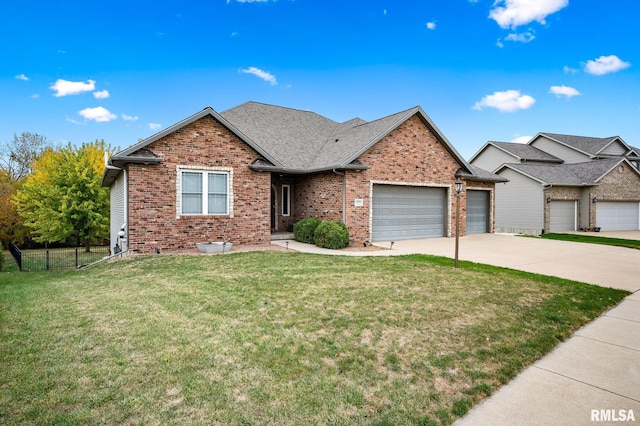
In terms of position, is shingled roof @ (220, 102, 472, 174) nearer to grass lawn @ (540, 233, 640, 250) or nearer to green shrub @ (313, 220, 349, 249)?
green shrub @ (313, 220, 349, 249)

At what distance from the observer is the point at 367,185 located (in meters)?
15.4

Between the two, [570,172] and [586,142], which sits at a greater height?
[586,142]

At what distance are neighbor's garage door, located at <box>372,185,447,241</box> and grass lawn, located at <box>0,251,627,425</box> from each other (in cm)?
793

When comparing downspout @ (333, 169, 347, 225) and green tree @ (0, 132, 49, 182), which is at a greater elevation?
green tree @ (0, 132, 49, 182)

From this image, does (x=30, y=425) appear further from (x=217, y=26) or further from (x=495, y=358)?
(x=217, y=26)

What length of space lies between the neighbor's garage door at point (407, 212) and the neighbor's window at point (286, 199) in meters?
4.73

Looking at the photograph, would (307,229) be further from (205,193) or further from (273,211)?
(205,193)

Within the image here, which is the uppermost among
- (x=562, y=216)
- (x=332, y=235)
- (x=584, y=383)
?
(x=562, y=216)

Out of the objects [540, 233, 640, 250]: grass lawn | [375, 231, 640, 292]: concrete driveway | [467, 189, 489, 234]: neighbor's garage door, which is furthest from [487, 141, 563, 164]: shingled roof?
[375, 231, 640, 292]: concrete driveway

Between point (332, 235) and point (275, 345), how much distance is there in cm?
959

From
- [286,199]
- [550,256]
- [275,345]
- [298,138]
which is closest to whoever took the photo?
[275,345]

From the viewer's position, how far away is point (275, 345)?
14.5 ft

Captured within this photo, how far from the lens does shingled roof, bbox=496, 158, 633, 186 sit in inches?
894

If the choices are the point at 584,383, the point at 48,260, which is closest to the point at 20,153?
the point at 48,260
